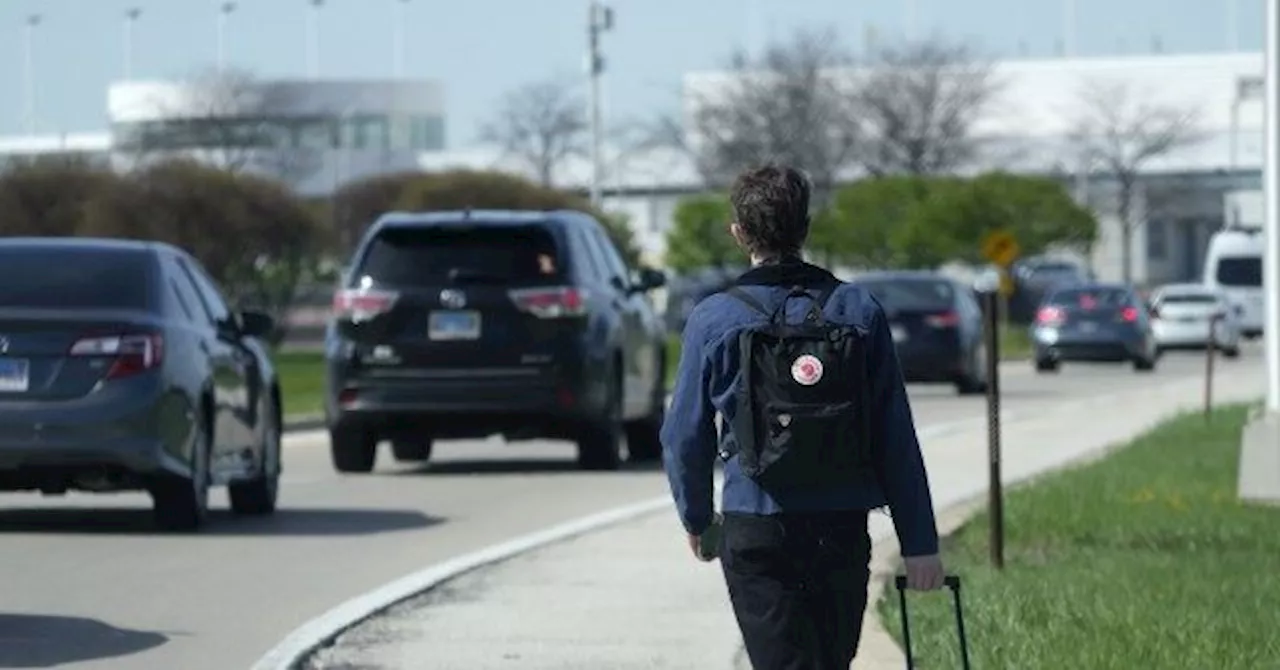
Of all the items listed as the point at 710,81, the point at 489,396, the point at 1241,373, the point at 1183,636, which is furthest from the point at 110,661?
the point at 710,81

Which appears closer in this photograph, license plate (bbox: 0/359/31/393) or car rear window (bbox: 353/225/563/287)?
license plate (bbox: 0/359/31/393)

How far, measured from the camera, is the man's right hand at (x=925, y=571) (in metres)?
7.77

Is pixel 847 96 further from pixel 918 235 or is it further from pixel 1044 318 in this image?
pixel 1044 318

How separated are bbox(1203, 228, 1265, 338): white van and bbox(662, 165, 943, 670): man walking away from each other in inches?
2433

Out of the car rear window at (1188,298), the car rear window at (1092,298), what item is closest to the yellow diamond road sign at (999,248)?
the car rear window at (1092,298)

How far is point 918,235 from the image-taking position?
259 ft

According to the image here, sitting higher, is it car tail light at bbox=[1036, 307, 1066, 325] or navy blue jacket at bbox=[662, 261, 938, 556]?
navy blue jacket at bbox=[662, 261, 938, 556]

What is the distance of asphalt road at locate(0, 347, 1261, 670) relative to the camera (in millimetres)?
13234

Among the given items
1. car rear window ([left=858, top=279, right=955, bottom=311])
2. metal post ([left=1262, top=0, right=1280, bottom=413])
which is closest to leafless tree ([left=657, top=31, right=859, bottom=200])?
car rear window ([left=858, top=279, right=955, bottom=311])

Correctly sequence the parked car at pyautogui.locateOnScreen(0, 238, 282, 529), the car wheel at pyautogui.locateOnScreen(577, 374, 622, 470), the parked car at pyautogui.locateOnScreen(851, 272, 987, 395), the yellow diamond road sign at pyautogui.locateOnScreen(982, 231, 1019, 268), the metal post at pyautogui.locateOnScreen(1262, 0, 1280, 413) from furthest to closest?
1. the yellow diamond road sign at pyautogui.locateOnScreen(982, 231, 1019, 268)
2. the parked car at pyautogui.locateOnScreen(851, 272, 987, 395)
3. the metal post at pyautogui.locateOnScreen(1262, 0, 1280, 413)
4. the car wheel at pyautogui.locateOnScreen(577, 374, 622, 470)
5. the parked car at pyautogui.locateOnScreen(0, 238, 282, 529)

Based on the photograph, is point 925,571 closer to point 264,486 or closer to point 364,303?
point 264,486

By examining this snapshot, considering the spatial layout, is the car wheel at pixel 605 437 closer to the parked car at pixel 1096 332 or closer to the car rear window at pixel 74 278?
the car rear window at pixel 74 278

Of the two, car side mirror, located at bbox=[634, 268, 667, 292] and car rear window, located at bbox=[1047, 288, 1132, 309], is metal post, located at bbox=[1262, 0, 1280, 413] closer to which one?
car side mirror, located at bbox=[634, 268, 667, 292]

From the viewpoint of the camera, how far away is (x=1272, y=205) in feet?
89.4
